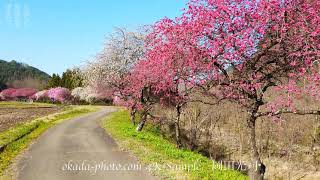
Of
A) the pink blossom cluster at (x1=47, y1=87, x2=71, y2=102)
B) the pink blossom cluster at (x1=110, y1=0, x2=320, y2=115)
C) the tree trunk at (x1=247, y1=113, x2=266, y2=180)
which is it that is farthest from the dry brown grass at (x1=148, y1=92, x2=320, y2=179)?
the pink blossom cluster at (x1=47, y1=87, x2=71, y2=102)

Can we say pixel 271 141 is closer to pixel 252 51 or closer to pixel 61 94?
pixel 252 51

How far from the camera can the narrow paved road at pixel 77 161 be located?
576 inches

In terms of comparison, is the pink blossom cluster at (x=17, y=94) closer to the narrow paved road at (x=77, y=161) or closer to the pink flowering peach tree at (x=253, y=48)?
the narrow paved road at (x=77, y=161)

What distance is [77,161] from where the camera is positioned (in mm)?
17078

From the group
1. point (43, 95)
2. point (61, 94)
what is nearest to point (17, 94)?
point (43, 95)

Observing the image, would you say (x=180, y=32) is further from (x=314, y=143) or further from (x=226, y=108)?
(x=226, y=108)

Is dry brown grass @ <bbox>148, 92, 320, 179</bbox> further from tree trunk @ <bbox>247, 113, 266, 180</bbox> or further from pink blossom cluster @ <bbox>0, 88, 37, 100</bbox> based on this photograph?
pink blossom cluster @ <bbox>0, 88, 37, 100</bbox>

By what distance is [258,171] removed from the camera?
15.2 meters

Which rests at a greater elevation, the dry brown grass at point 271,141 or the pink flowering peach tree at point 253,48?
the pink flowering peach tree at point 253,48

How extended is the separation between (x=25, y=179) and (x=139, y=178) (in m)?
4.23

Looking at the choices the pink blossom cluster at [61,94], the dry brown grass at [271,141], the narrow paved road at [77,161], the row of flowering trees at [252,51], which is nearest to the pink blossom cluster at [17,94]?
the pink blossom cluster at [61,94]

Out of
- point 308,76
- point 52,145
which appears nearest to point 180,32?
point 308,76

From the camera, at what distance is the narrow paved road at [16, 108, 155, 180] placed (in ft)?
48.0

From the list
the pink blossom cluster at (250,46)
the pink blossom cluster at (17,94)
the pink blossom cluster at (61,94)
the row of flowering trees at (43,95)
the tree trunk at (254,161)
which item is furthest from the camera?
the pink blossom cluster at (17,94)
